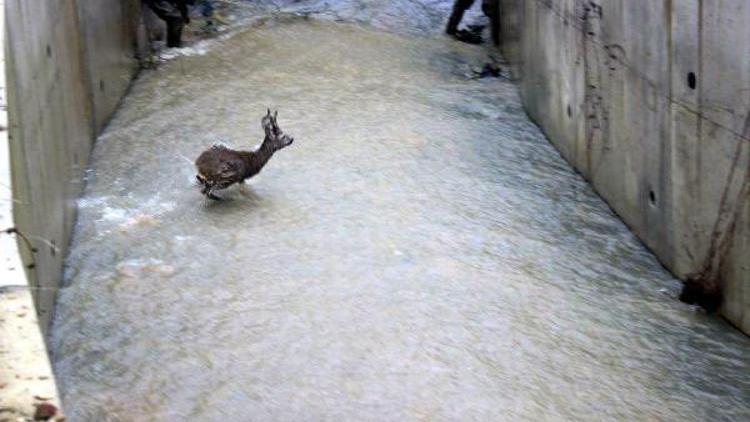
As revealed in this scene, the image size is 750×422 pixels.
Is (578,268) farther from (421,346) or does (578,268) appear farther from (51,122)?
(51,122)

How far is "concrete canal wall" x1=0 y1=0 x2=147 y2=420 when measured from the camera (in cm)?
337

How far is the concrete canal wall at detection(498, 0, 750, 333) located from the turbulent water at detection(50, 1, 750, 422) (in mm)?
270

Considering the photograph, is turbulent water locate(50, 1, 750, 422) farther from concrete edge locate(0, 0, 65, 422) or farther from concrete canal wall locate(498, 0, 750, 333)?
concrete edge locate(0, 0, 65, 422)

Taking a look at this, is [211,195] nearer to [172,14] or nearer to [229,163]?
[229,163]

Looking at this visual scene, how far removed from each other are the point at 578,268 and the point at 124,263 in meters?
2.93

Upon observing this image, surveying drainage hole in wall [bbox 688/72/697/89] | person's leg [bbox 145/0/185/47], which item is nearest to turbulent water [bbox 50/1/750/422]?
drainage hole in wall [bbox 688/72/697/89]

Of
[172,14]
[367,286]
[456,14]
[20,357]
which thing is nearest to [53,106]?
[367,286]

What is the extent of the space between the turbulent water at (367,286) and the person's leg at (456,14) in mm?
2747

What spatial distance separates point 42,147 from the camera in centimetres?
692

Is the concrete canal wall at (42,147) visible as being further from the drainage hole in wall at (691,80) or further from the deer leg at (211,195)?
the drainage hole in wall at (691,80)

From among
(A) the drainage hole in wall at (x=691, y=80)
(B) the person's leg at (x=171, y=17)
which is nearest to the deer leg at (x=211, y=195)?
(A) the drainage hole in wall at (x=691, y=80)

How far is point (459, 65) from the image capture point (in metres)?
12.9

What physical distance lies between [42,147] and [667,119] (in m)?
3.85

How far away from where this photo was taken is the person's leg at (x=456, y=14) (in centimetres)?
1363
